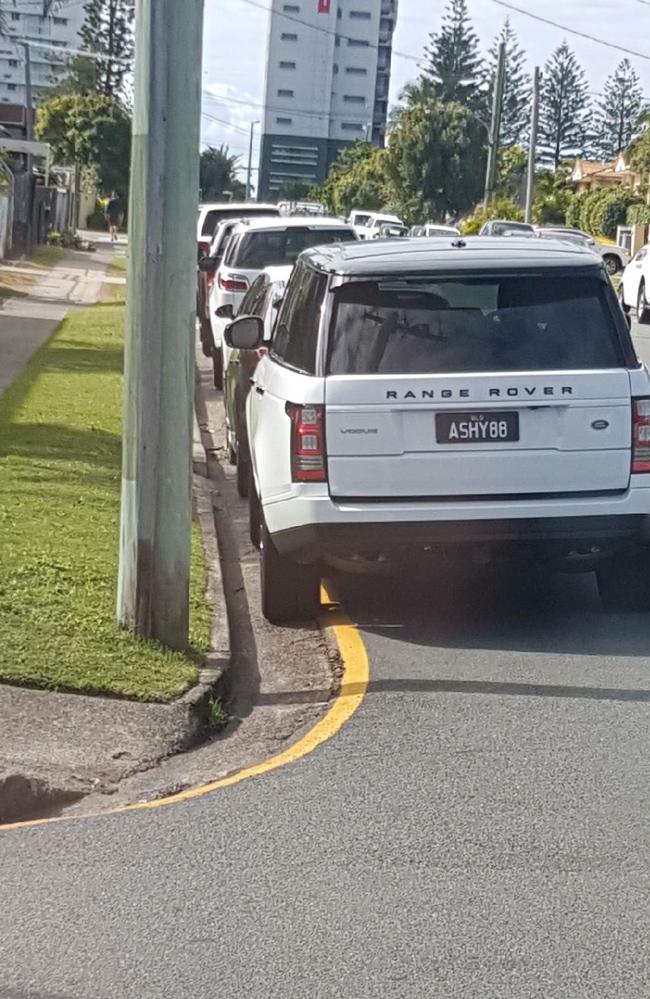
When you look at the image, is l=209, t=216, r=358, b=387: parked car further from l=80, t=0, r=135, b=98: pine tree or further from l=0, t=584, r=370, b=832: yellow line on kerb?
l=80, t=0, r=135, b=98: pine tree

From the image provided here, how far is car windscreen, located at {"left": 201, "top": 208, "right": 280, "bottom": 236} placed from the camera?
29.0 m

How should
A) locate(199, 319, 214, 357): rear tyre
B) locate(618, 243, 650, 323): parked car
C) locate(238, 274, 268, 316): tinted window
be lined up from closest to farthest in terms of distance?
locate(238, 274, 268, 316): tinted window < locate(199, 319, 214, 357): rear tyre < locate(618, 243, 650, 323): parked car

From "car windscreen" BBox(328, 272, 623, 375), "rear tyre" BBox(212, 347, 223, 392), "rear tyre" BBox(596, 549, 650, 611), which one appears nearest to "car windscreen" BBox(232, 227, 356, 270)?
"rear tyre" BBox(212, 347, 223, 392)

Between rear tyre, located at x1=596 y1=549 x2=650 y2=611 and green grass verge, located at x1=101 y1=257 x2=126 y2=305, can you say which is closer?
rear tyre, located at x1=596 y1=549 x2=650 y2=611

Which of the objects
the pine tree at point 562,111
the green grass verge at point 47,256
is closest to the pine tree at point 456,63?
the pine tree at point 562,111

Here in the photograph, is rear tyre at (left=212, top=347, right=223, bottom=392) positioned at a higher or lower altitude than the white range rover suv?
lower

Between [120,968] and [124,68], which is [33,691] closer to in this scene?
[120,968]

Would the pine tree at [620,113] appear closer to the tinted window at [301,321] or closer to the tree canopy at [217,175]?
the tree canopy at [217,175]

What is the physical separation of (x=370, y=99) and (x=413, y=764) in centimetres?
17841

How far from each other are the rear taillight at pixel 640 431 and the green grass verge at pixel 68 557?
7.55 ft

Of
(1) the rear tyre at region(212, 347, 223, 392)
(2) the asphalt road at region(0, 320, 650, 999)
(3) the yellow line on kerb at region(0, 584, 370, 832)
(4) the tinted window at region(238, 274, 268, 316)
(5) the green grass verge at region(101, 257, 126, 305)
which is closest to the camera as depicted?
(2) the asphalt road at region(0, 320, 650, 999)

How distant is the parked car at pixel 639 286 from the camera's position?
31531mm

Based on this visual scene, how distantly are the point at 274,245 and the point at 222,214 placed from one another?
1110 centimetres

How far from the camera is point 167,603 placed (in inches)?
299
